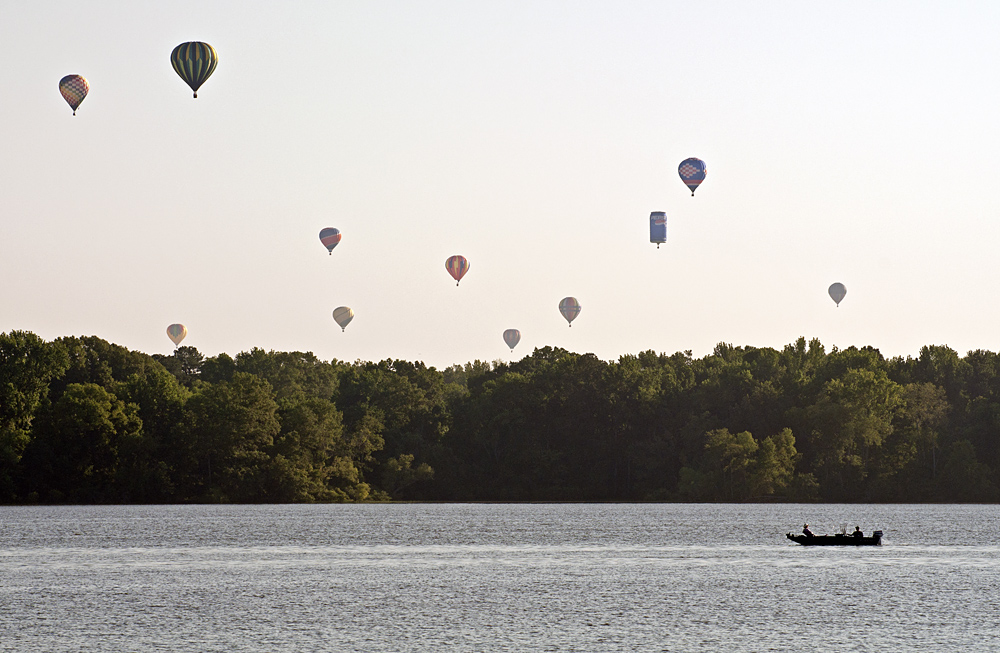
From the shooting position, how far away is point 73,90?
122875mm

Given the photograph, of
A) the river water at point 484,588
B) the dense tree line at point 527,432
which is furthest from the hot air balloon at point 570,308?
the river water at point 484,588

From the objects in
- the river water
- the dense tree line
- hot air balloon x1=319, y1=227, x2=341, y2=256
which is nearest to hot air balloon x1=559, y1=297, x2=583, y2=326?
the dense tree line

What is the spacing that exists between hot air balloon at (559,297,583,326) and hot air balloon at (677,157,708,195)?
179 ft

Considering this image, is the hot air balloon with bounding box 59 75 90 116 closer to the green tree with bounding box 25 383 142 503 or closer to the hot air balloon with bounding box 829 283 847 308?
the green tree with bounding box 25 383 142 503

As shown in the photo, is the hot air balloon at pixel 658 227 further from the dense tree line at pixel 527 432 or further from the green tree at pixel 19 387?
the green tree at pixel 19 387

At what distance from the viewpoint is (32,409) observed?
139750 millimetres

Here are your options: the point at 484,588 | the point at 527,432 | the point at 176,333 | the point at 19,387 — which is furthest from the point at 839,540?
the point at 176,333

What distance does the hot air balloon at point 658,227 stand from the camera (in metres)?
157

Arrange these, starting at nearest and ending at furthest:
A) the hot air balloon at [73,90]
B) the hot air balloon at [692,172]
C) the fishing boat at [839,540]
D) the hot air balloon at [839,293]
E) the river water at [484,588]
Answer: the river water at [484,588], the fishing boat at [839,540], the hot air balloon at [73,90], the hot air balloon at [692,172], the hot air balloon at [839,293]

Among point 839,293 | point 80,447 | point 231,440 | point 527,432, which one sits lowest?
point 80,447

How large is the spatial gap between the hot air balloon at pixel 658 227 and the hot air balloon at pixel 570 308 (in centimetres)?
3088

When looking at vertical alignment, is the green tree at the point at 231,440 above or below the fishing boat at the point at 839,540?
above

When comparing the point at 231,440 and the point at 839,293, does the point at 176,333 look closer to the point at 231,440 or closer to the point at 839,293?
the point at 231,440

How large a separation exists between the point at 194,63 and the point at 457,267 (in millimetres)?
56789
